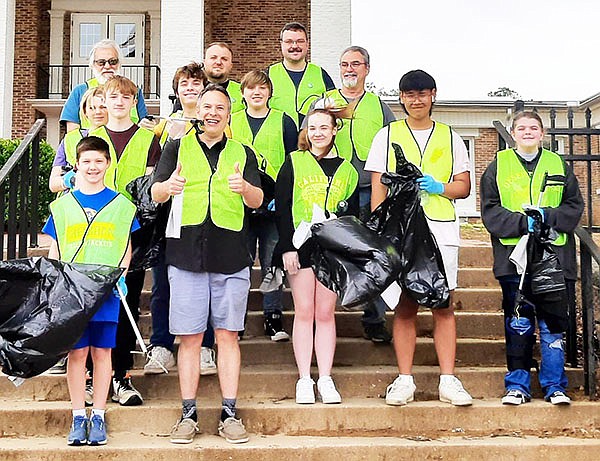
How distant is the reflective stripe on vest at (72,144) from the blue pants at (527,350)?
2948 millimetres

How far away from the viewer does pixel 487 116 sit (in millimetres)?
17516

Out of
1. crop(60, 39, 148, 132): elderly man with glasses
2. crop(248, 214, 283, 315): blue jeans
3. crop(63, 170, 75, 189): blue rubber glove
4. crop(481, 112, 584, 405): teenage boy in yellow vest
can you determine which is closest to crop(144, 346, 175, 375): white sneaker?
crop(248, 214, 283, 315): blue jeans

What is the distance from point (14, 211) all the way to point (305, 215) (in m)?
2.70

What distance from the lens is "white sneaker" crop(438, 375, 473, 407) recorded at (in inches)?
161

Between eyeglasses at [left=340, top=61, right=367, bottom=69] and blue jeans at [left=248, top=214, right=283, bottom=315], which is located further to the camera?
eyeglasses at [left=340, top=61, right=367, bottom=69]

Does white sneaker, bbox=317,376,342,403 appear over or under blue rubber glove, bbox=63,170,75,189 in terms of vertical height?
under

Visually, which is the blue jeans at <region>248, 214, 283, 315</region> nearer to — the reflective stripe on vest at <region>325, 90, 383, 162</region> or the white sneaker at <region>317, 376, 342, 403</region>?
the reflective stripe on vest at <region>325, 90, 383, 162</region>

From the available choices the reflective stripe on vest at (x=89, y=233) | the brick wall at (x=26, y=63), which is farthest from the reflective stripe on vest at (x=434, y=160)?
the brick wall at (x=26, y=63)

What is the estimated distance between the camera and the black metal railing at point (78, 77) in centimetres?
1567

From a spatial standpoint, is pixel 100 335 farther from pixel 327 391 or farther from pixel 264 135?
pixel 264 135

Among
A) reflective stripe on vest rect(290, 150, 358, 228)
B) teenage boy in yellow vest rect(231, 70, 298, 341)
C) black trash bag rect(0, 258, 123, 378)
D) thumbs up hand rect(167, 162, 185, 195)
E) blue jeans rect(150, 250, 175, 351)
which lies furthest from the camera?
teenage boy in yellow vest rect(231, 70, 298, 341)

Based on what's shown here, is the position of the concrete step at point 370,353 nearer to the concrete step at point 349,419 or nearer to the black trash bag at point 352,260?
the concrete step at point 349,419

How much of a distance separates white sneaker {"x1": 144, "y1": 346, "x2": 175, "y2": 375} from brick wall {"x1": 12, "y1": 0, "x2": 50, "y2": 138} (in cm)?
1222

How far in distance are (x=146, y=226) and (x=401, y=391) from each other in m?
1.92
